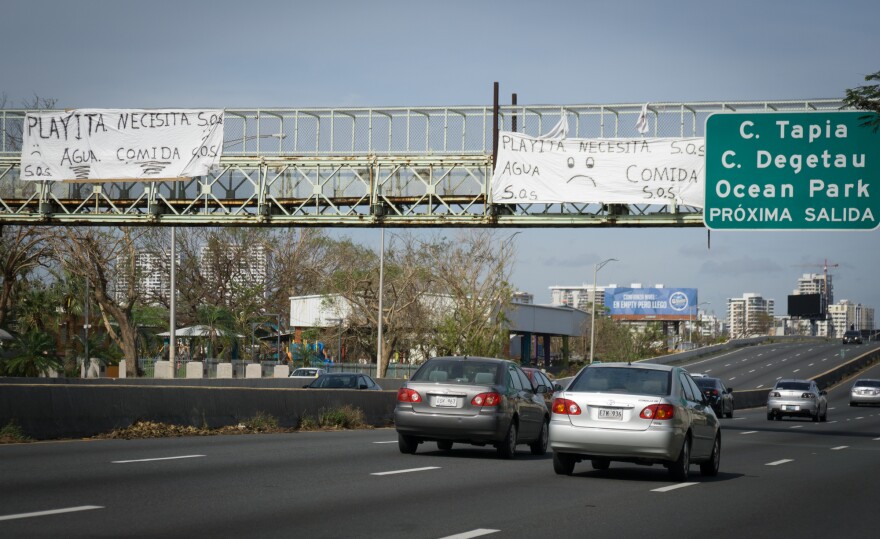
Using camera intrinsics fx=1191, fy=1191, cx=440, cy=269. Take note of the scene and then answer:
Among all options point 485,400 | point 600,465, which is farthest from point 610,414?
point 485,400

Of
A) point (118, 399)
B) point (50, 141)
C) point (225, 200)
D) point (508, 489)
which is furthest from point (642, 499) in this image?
point (50, 141)

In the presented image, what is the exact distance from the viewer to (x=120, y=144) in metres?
34.5

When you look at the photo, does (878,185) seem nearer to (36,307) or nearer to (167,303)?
(36,307)

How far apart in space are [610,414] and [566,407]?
0.58 m

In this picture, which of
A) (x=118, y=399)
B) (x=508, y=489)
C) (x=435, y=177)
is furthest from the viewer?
(x=435, y=177)

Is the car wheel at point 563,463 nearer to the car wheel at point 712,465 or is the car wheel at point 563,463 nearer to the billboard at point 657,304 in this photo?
the car wheel at point 712,465

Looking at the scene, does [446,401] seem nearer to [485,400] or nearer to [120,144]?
[485,400]

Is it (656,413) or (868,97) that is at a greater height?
(868,97)

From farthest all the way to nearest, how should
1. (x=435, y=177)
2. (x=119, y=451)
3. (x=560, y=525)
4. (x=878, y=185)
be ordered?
1. (x=435, y=177)
2. (x=878, y=185)
3. (x=119, y=451)
4. (x=560, y=525)

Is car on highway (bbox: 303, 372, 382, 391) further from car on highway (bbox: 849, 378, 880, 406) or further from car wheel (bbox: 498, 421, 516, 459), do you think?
car on highway (bbox: 849, 378, 880, 406)

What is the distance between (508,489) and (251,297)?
66.2 m

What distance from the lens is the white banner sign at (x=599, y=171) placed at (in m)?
31.2

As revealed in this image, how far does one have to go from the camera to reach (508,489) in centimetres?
1409

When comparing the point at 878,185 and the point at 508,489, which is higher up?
the point at 878,185
